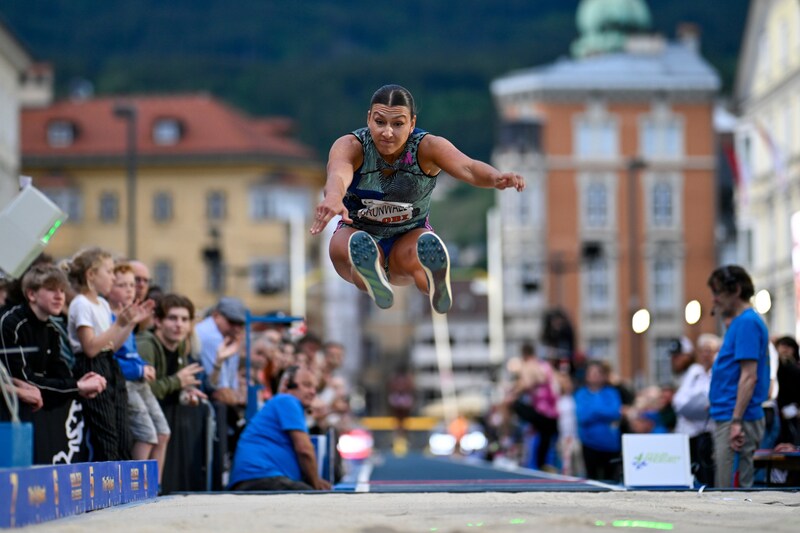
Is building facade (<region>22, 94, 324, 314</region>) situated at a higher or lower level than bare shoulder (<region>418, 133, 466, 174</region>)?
higher

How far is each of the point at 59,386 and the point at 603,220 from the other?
86.4 metres

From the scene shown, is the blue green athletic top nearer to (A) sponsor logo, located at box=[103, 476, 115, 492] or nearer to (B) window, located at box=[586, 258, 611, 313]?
(A) sponsor logo, located at box=[103, 476, 115, 492]

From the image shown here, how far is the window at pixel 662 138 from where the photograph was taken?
321 ft

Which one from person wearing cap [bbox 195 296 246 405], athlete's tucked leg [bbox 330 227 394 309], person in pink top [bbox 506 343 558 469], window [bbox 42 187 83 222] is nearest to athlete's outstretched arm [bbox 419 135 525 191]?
athlete's tucked leg [bbox 330 227 394 309]

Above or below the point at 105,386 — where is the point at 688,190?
above

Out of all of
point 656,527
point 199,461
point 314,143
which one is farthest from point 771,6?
point 314,143

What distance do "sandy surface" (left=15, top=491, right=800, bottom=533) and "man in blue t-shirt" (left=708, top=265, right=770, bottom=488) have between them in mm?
1389

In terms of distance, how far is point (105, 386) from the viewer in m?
13.0

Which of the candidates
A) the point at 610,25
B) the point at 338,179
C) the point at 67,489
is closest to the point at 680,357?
the point at 338,179

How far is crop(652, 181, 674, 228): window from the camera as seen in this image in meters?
98.1

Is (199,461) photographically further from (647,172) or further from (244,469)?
(647,172)

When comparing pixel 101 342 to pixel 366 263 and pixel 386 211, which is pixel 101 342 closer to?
pixel 366 263

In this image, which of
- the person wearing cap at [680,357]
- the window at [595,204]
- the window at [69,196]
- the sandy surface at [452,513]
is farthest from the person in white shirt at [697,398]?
the window at [595,204]

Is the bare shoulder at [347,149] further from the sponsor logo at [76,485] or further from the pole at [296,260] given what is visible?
the pole at [296,260]
